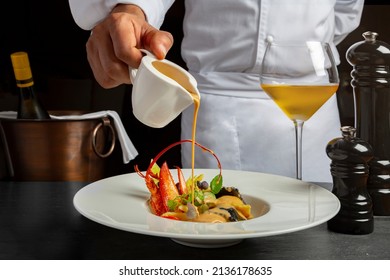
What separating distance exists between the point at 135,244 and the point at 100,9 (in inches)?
26.8

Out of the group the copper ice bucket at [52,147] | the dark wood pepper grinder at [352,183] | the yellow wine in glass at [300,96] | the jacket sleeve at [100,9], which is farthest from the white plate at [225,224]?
the copper ice bucket at [52,147]

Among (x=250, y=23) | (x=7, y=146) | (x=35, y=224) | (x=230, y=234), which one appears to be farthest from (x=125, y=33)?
(x=7, y=146)

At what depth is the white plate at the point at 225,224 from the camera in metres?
0.74

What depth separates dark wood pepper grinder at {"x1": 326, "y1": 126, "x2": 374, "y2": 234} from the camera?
2.83 ft

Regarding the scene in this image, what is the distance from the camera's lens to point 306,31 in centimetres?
163

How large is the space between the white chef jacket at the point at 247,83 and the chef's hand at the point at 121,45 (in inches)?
20.5

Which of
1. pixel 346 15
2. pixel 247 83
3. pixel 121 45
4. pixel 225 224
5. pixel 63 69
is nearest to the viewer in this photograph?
pixel 225 224

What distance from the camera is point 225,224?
77cm

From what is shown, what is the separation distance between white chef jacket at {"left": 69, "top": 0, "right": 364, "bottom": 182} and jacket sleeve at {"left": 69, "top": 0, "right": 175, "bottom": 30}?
25 centimetres

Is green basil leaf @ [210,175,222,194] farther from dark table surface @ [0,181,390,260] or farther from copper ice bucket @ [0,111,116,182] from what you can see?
copper ice bucket @ [0,111,116,182]

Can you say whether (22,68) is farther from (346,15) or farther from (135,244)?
(135,244)

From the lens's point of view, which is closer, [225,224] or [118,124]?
[225,224]

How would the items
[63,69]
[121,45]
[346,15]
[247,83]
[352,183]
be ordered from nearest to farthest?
[352,183]
[121,45]
[247,83]
[346,15]
[63,69]

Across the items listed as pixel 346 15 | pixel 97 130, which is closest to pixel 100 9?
pixel 97 130
